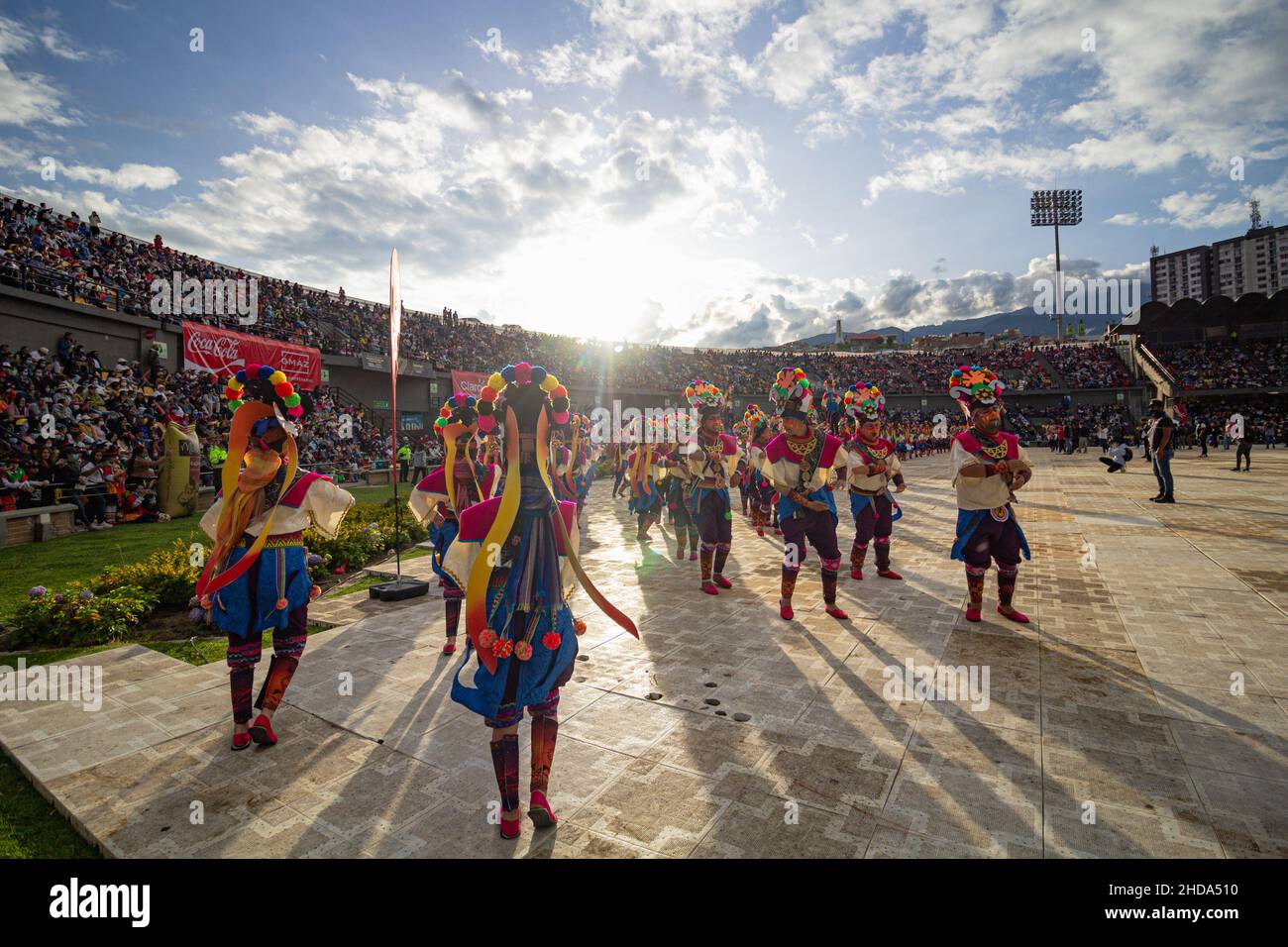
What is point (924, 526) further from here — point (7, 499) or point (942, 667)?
point (7, 499)

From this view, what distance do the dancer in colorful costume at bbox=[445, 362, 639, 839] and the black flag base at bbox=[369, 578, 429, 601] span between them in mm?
4471

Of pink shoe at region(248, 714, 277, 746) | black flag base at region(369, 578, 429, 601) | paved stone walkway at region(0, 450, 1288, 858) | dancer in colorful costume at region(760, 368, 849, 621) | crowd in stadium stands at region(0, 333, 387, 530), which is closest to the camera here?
paved stone walkway at region(0, 450, 1288, 858)

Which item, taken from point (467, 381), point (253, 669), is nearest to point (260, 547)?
point (253, 669)

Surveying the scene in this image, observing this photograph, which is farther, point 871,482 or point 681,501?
point 681,501

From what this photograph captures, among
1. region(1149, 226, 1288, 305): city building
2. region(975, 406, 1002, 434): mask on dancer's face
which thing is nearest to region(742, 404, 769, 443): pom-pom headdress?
region(975, 406, 1002, 434): mask on dancer's face

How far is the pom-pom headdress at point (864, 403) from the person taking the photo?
7.37 metres

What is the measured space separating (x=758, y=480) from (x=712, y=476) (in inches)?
181

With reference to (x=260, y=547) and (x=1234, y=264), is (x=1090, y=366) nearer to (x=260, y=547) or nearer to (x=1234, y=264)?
(x=260, y=547)

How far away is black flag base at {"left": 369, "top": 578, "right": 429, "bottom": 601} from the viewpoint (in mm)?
6996

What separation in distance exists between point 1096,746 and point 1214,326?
52.9 metres

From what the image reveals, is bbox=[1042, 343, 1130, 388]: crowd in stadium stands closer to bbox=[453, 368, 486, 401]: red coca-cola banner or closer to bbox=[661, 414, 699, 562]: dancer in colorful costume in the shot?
bbox=[453, 368, 486, 401]: red coca-cola banner

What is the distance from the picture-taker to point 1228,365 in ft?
124

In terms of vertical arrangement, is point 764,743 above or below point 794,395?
below

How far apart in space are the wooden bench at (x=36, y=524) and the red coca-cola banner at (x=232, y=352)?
7.39m
